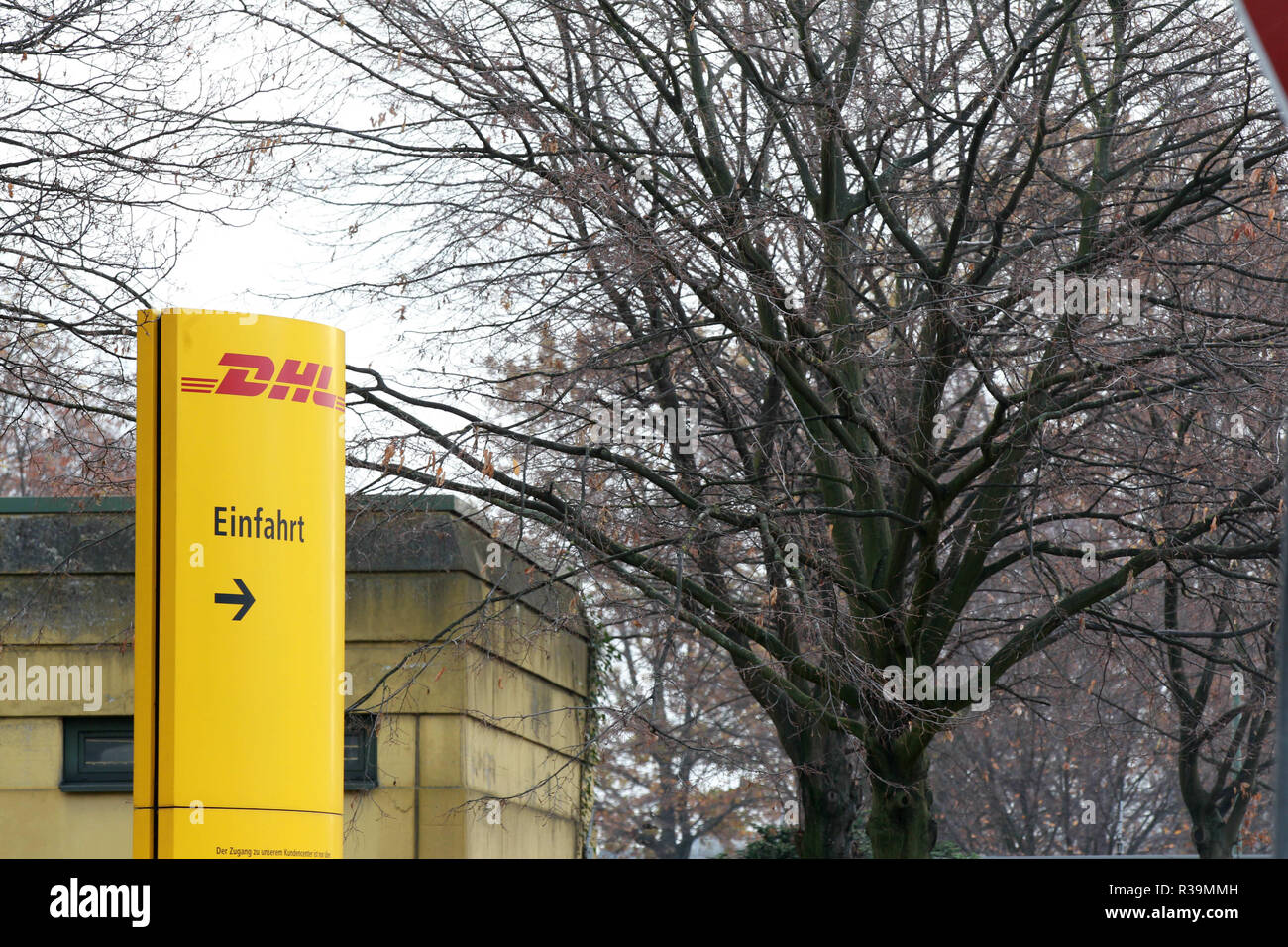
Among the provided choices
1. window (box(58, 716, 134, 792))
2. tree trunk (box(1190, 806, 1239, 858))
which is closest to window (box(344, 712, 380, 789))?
window (box(58, 716, 134, 792))

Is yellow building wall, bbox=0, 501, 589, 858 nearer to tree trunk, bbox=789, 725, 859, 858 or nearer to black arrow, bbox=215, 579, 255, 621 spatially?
black arrow, bbox=215, 579, 255, 621

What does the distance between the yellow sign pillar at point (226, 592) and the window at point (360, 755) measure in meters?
5.03

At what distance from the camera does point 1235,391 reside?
33.6ft

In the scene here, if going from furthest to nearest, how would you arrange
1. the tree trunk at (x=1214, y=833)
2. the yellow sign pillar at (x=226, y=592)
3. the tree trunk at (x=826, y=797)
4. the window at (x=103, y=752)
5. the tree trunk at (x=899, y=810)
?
the tree trunk at (x=1214, y=833), the tree trunk at (x=826, y=797), the tree trunk at (x=899, y=810), the window at (x=103, y=752), the yellow sign pillar at (x=226, y=592)

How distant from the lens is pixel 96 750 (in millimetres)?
10211

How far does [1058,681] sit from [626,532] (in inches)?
341

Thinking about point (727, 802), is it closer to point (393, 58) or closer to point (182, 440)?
point (393, 58)

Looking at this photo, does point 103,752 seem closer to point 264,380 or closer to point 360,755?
point 360,755

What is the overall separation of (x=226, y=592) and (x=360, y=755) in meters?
5.53

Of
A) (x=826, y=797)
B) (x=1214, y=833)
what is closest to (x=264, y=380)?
(x=826, y=797)

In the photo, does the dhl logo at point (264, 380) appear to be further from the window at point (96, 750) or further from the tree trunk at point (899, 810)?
the tree trunk at point (899, 810)

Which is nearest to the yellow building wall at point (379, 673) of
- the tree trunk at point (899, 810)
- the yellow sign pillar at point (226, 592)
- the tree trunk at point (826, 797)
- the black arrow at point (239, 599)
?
the tree trunk at point (899, 810)

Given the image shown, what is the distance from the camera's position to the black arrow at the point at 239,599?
494cm
